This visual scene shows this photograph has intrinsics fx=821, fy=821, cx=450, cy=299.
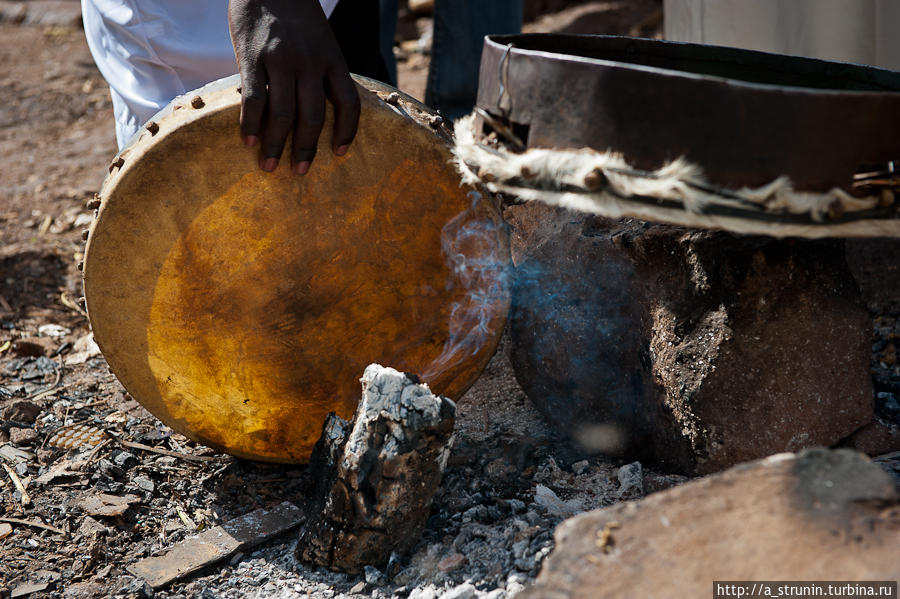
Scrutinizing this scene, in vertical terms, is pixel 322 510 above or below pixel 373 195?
below

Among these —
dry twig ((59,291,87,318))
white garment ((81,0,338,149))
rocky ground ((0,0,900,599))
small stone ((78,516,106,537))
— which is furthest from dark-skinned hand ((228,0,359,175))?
dry twig ((59,291,87,318))

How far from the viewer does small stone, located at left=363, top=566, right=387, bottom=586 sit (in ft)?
6.67

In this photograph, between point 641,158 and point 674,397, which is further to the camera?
point 674,397

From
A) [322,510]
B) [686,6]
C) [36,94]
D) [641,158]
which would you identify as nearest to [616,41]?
[641,158]

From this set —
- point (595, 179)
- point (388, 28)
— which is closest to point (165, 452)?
point (595, 179)

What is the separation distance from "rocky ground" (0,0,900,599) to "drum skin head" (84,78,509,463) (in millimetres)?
230

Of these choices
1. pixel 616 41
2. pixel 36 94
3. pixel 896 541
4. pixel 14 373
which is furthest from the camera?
pixel 36 94

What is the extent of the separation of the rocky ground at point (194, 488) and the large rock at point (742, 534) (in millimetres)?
536

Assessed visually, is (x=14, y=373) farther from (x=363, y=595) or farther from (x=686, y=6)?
(x=686, y=6)

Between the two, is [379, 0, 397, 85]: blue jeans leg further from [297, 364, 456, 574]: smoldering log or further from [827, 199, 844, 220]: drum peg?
[827, 199, 844, 220]: drum peg

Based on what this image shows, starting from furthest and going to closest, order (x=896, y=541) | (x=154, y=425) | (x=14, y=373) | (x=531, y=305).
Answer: (x=14, y=373)
(x=154, y=425)
(x=531, y=305)
(x=896, y=541)

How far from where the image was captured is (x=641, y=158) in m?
1.75

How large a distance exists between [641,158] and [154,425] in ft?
6.34

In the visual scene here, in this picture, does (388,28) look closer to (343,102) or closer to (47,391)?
(343,102)
